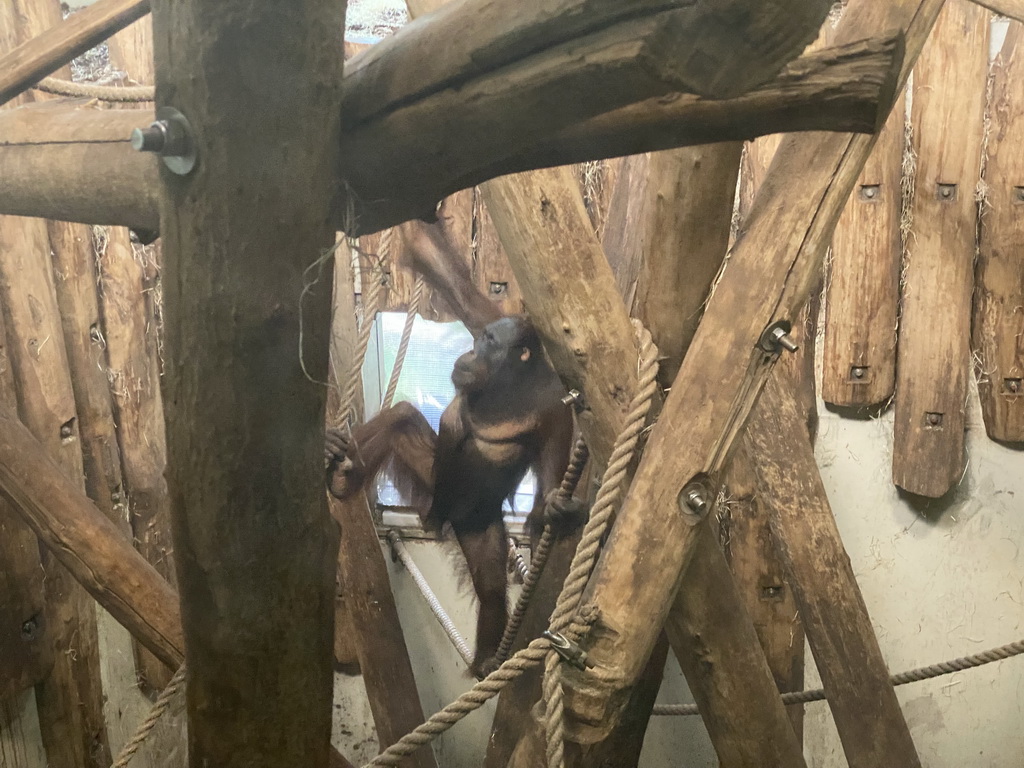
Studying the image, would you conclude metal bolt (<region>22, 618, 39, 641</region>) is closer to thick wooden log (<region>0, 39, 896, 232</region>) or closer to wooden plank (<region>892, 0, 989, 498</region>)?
thick wooden log (<region>0, 39, 896, 232</region>)

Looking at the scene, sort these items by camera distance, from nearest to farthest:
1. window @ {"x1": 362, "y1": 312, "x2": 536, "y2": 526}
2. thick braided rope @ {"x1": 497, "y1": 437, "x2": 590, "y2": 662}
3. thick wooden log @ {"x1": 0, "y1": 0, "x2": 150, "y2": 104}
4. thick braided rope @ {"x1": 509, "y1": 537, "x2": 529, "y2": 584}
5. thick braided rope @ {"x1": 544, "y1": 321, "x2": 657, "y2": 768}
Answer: thick braided rope @ {"x1": 544, "y1": 321, "x2": 657, "y2": 768}
thick wooden log @ {"x1": 0, "y1": 0, "x2": 150, "y2": 104}
thick braided rope @ {"x1": 497, "y1": 437, "x2": 590, "y2": 662}
thick braided rope @ {"x1": 509, "y1": 537, "x2": 529, "y2": 584}
window @ {"x1": 362, "y1": 312, "x2": 536, "y2": 526}

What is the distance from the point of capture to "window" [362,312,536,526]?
3039 mm

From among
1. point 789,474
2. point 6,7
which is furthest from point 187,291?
point 6,7

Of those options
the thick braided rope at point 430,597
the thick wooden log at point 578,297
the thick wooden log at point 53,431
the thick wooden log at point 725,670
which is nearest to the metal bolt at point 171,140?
the thick wooden log at point 578,297

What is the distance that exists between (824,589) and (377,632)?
59.9 inches

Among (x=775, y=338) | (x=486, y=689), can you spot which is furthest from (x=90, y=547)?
(x=775, y=338)

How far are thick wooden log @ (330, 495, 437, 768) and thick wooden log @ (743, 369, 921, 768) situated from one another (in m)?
1.36

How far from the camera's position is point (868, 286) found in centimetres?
257

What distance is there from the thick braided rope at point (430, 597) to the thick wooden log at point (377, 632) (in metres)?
0.12

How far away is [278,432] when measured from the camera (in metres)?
0.92

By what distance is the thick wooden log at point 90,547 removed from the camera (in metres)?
1.97

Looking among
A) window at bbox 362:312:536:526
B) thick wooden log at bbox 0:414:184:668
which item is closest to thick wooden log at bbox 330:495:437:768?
window at bbox 362:312:536:526

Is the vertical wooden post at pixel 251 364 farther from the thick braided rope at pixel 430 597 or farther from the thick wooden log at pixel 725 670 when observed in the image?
the thick braided rope at pixel 430 597

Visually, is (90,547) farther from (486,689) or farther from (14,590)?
(486,689)
